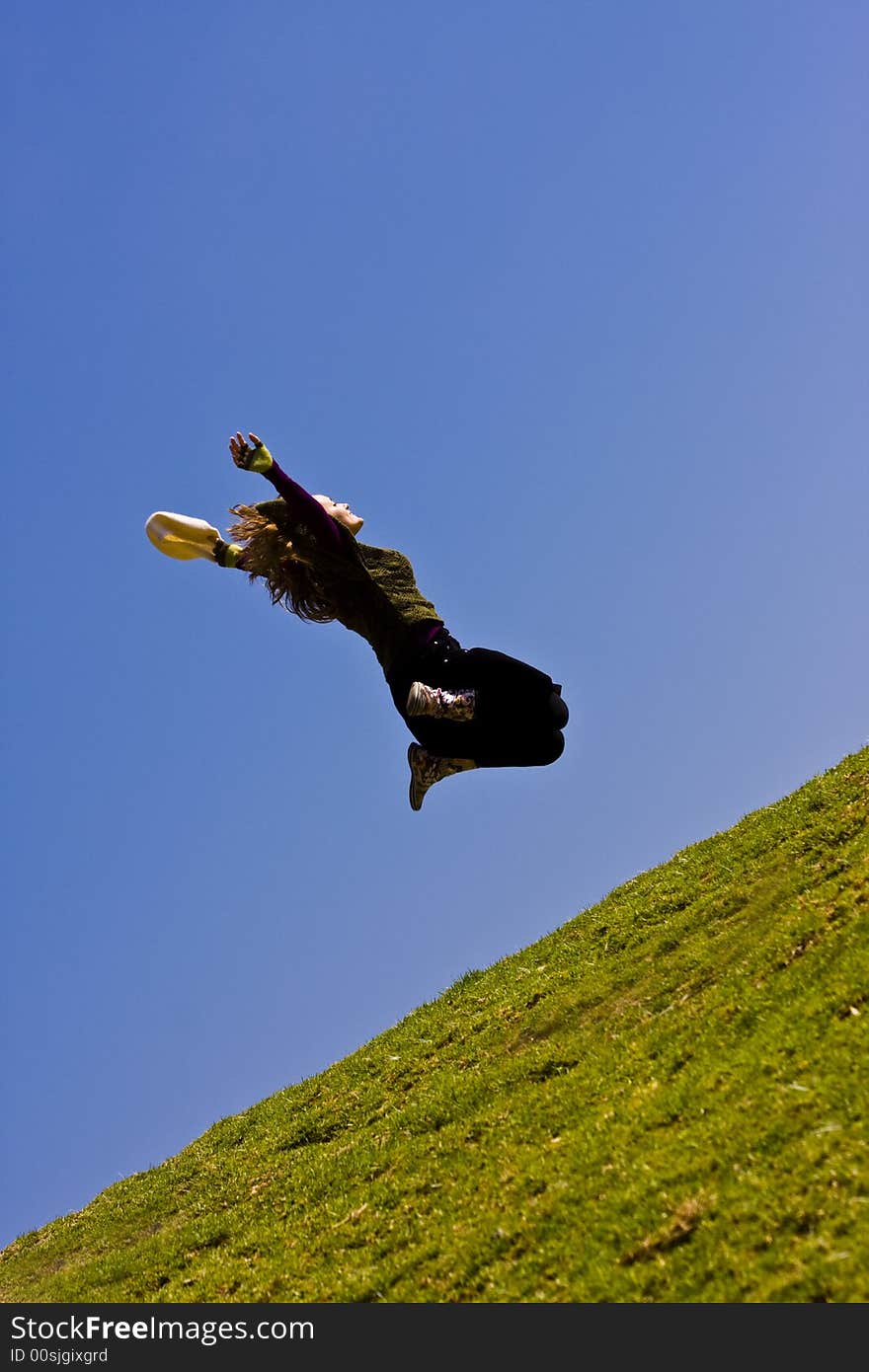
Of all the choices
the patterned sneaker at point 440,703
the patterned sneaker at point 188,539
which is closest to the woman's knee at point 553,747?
the patterned sneaker at point 440,703

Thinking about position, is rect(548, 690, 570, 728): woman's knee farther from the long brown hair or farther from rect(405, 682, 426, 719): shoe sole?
the long brown hair

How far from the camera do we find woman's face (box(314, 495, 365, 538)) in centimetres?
1335

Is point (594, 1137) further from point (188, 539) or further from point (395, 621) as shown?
point (188, 539)

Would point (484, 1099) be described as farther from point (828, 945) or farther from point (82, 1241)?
point (82, 1241)

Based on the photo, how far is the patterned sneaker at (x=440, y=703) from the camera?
12.0 metres

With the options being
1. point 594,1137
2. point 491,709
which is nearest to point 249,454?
point 491,709

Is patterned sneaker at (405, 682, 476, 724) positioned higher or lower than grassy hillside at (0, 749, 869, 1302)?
higher

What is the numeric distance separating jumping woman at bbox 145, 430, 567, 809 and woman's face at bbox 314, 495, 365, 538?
0.01 meters

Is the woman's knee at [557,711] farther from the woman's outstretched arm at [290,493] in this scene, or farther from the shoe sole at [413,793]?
the woman's outstretched arm at [290,493]

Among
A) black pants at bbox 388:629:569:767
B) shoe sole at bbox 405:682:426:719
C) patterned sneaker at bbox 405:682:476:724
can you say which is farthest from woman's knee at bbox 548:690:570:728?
shoe sole at bbox 405:682:426:719

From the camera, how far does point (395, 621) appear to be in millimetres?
13016

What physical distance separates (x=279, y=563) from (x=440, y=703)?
2.54 m
